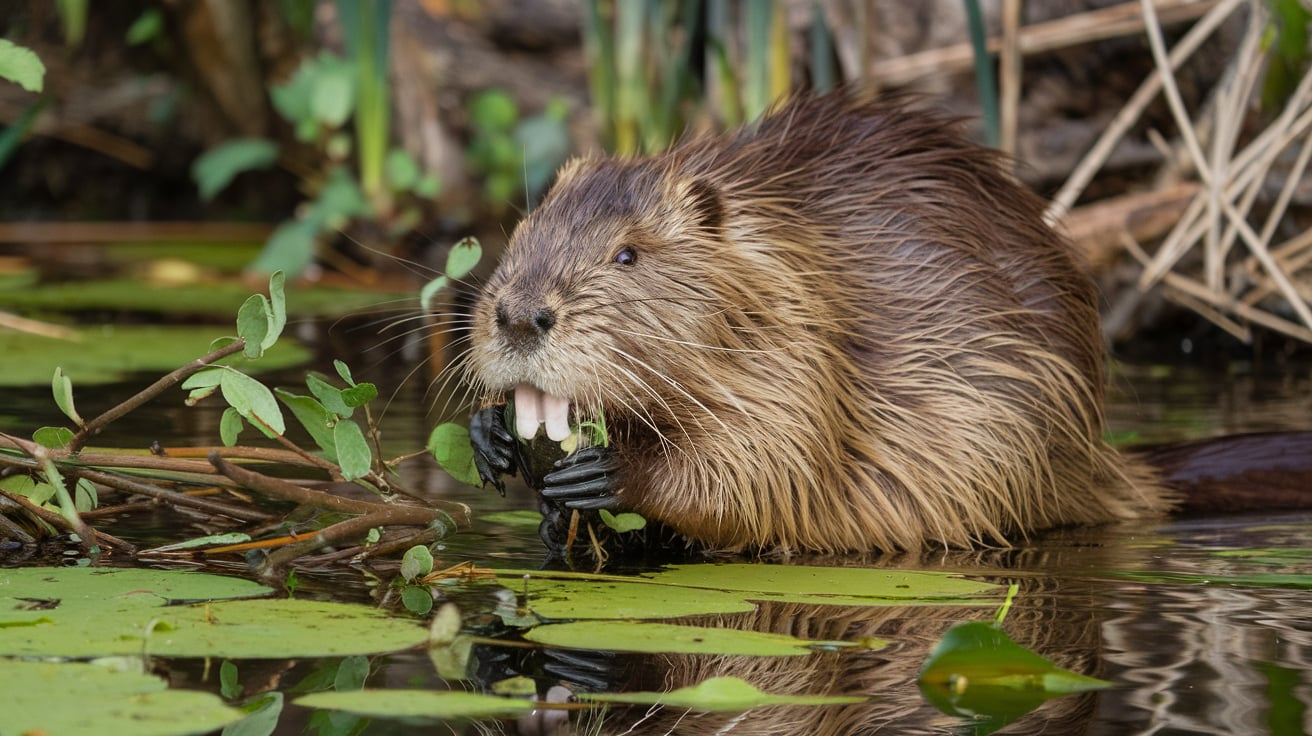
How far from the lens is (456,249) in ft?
8.52

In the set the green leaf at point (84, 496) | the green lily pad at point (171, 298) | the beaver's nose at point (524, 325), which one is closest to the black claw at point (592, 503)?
the beaver's nose at point (524, 325)

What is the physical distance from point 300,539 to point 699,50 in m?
Result: 3.66

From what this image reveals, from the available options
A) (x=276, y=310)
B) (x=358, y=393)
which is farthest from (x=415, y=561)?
(x=276, y=310)

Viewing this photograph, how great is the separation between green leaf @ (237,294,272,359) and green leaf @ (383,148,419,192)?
15.4 feet

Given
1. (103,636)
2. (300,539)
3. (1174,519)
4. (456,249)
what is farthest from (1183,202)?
(103,636)

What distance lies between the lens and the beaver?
2.59m

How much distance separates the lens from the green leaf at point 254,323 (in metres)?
2.23

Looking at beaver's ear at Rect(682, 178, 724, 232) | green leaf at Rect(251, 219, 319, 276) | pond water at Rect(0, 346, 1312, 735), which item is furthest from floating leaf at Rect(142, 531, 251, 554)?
green leaf at Rect(251, 219, 319, 276)

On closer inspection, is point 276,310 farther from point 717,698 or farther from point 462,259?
point 717,698

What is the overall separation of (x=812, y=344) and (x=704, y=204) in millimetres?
285

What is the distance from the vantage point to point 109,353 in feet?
14.8

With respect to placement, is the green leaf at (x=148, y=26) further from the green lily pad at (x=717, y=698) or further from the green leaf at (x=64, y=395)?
the green lily pad at (x=717, y=698)

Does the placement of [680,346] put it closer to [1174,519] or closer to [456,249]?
[456,249]

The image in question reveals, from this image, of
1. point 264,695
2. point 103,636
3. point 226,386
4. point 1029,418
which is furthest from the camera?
point 1029,418
